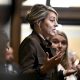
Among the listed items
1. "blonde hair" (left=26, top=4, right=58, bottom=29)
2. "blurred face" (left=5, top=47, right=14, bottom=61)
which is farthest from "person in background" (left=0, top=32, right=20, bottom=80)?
"blonde hair" (left=26, top=4, right=58, bottom=29)

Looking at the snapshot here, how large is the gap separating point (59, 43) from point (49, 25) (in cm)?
8

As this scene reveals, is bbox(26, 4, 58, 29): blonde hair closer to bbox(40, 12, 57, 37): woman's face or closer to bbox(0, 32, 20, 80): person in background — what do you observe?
bbox(40, 12, 57, 37): woman's face

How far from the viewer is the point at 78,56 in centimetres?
55

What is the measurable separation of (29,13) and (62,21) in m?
0.12

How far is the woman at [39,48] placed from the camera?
53 cm

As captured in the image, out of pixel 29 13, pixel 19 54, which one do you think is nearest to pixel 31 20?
pixel 29 13

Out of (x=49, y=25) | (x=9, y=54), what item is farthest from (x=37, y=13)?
(x=9, y=54)

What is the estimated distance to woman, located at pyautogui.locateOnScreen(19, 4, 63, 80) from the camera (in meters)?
0.53

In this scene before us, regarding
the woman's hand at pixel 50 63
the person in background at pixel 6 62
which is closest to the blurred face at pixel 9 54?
the person in background at pixel 6 62

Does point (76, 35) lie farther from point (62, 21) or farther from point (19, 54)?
point (19, 54)

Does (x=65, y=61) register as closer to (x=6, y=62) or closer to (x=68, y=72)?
(x=68, y=72)

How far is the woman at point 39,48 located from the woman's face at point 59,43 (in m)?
0.02

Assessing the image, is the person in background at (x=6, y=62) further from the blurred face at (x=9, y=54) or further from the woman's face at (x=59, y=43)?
the woman's face at (x=59, y=43)

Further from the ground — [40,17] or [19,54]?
[40,17]
